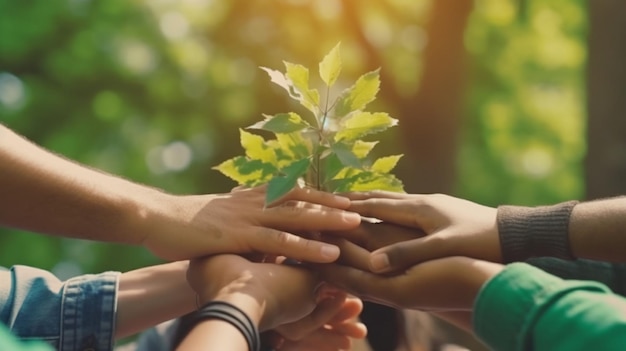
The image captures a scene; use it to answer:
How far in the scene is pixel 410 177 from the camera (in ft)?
26.0

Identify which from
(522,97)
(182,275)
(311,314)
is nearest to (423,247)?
(311,314)

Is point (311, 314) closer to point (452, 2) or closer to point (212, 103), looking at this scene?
point (452, 2)

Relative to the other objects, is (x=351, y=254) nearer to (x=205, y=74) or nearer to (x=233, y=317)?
(x=233, y=317)

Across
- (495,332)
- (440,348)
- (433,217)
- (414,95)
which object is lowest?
(414,95)

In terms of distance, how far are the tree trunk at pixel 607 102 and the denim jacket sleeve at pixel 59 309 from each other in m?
3.54

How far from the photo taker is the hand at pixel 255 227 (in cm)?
214

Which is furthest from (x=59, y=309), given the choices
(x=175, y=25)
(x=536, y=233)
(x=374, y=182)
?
(x=175, y=25)

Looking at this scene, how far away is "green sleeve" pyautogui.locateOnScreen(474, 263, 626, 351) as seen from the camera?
1277 mm

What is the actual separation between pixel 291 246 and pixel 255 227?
4.4 inches

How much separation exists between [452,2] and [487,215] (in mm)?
6107

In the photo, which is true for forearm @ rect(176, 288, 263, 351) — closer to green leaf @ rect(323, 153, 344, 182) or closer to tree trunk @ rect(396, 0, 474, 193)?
green leaf @ rect(323, 153, 344, 182)

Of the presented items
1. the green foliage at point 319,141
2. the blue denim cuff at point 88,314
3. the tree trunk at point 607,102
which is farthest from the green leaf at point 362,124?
the tree trunk at point 607,102

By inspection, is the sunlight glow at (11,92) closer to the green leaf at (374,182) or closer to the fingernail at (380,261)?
the green leaf at (374,182)

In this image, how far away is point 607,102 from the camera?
5.19 meters
